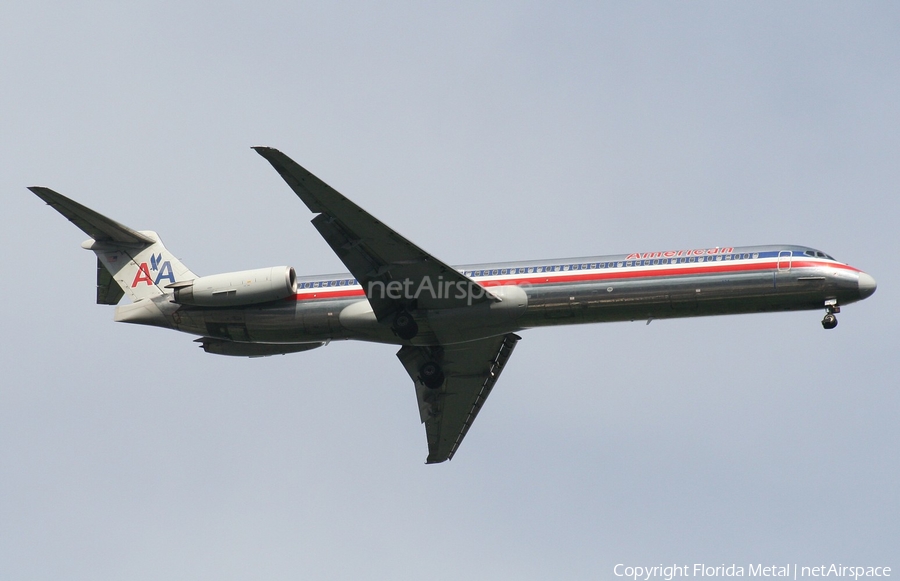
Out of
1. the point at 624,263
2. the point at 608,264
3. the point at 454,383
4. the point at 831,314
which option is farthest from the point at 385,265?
the point at 831,314

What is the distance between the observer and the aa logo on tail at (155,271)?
3531 centimetres

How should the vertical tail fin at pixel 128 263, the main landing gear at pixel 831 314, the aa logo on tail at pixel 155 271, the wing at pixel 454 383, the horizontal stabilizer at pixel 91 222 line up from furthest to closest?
the wing at pixel 454 383
the aa logo on tail at pixel 155 271
the vertical tail fin at pixel 128 263
the horizontal stabilizer at pixel 91 222
the main landing gear at pixel 831 314

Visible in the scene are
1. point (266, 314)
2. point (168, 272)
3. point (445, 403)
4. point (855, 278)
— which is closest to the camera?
point (855, 278)

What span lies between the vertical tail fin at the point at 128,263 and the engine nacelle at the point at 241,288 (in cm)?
192

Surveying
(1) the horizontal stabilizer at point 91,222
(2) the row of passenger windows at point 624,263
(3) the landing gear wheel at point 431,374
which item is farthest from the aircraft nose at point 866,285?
(1) the horizontal stabilizer at point 91,222

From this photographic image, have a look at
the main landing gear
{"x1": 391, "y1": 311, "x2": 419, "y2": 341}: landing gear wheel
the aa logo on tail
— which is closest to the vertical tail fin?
the aa logo on tail

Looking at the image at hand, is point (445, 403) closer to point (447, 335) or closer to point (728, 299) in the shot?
point (447, 335)

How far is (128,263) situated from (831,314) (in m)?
21.0

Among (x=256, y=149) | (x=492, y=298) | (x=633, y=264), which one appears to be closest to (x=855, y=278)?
(x=633, y=264)

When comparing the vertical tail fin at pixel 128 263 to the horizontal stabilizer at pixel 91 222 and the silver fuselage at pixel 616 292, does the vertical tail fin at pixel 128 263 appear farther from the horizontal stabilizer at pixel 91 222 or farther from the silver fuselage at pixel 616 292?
the silver fuselage at pixel 616 292

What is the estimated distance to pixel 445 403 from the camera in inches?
1508

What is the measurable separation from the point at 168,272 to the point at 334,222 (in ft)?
23.0

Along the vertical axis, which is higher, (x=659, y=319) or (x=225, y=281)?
(x=225, y=281)

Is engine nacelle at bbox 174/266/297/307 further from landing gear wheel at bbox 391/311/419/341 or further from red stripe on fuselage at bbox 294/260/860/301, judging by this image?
red stripe on fuselage at bbox 294/260/860/301
